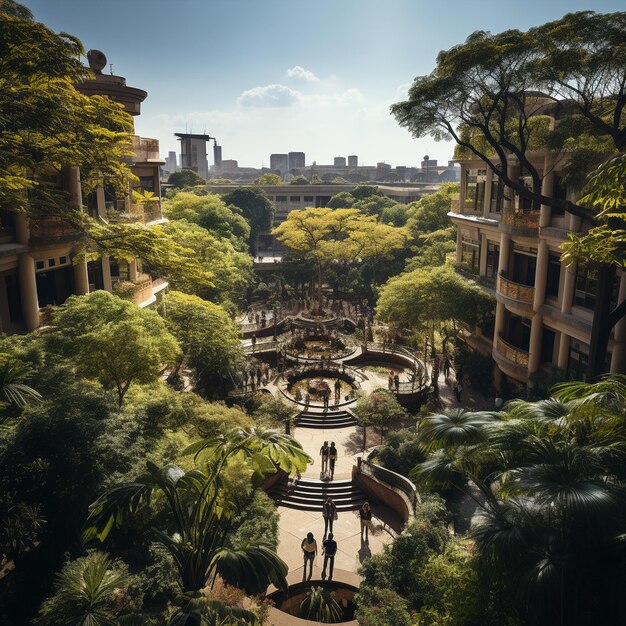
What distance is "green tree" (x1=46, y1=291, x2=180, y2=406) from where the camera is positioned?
1636 centimetres

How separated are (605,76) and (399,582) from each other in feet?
49.7

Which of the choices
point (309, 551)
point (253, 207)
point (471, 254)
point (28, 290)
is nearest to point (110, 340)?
point (28, 290)

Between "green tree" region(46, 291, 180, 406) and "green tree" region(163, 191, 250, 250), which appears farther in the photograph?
"green tree" region(163, 191, 250, 250)

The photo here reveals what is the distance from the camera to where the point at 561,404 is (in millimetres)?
9164

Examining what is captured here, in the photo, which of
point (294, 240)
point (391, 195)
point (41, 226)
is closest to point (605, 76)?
point (41, 226)

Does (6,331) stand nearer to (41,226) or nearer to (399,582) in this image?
(41,226)

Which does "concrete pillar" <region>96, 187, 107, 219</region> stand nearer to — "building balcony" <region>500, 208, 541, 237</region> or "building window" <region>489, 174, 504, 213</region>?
"building balcony" <region>500, 208, 541, 237</region>

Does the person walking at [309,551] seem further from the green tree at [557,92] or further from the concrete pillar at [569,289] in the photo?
the concrete pillar at [569,289]

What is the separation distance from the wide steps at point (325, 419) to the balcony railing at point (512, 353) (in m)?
8.53

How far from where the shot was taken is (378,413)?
2477cm

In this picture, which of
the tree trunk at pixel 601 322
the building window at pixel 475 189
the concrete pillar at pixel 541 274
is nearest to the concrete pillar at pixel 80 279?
the tree trunk at pixel 601 322

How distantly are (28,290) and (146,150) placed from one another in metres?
13.8

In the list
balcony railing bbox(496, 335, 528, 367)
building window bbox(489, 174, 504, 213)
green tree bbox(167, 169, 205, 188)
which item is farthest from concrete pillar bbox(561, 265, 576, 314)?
green tree bbox(167, 169, 205, 188)

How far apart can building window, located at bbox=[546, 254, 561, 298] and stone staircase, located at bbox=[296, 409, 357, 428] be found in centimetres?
1188
